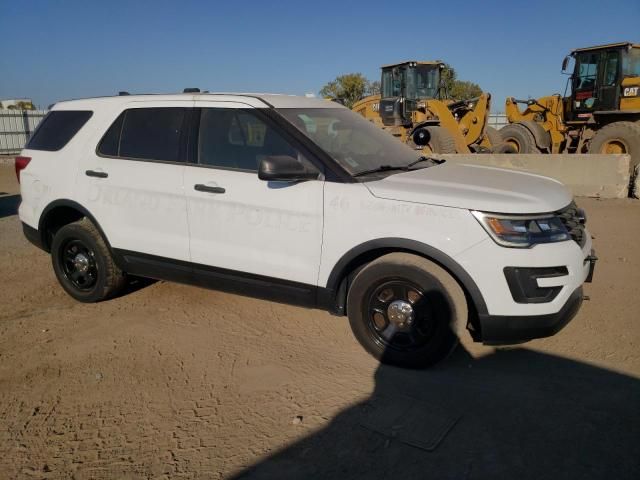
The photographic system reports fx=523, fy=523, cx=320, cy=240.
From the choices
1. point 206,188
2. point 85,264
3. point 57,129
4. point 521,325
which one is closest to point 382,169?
point 206,188

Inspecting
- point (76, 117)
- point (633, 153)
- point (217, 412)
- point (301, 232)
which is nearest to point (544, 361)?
point (301, 232)

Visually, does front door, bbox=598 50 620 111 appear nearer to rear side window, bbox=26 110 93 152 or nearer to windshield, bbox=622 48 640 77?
windshield, bbox=622 48 640 77

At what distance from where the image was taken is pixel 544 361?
365 cm

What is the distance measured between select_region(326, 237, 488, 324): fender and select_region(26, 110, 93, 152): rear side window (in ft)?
9.11

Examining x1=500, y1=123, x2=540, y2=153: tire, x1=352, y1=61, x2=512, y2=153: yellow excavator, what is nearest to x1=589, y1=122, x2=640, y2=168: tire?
x1=500, y1=123, x2=540, y2=153: tire

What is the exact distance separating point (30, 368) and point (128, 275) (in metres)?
1.38

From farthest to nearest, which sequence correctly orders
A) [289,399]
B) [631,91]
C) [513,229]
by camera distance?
[631,91], [289,399], [513,229]

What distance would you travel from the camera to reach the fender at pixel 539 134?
14.0 meters

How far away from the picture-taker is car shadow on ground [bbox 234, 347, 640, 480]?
→ 2.56 meters

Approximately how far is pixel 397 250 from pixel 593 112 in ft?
39.2

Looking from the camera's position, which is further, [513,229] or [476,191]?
[476,191]

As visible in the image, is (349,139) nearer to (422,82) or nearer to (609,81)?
(609,81)

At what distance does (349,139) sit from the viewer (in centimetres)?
411

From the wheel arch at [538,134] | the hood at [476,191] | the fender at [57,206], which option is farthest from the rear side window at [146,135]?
the wheel arch at [538,134]
